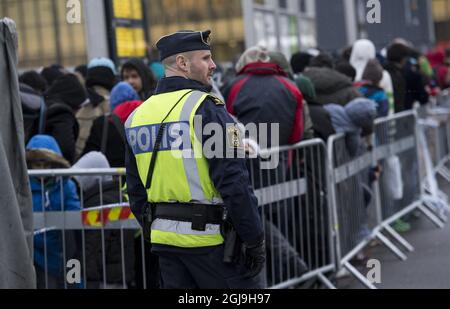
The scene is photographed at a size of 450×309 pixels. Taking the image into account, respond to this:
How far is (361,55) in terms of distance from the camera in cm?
1273

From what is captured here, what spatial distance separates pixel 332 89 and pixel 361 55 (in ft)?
8.68

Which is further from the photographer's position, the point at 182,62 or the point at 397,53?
the point at 397,53

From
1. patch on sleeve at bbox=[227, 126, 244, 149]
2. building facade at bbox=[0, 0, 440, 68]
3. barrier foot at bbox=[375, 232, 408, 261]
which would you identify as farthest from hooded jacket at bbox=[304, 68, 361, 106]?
patch on sleeve at bbox=[227, 126, 244, 149]

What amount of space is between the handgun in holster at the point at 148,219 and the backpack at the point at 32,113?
288 centimetres

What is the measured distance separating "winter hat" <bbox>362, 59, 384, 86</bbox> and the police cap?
6463mm

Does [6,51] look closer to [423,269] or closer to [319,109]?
[319,109]

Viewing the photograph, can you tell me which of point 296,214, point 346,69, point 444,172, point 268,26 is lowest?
point 444,172

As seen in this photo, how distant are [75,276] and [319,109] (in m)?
3.08

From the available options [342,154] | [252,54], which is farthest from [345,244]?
[252,54]

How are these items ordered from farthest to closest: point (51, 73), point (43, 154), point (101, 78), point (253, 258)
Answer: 1. point (51, 73)
2. point (101, 78)
3. point (43, 154)
4. point (253, 258)

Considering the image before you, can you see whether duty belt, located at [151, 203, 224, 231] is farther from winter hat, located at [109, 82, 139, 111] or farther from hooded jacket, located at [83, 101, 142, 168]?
winter hat, located at [109, 82, 139, 111]

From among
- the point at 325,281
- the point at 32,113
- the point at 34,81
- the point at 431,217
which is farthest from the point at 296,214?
the point at 431,217

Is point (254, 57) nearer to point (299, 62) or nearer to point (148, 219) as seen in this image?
point (148, 219)

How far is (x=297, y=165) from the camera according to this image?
8227 mm
